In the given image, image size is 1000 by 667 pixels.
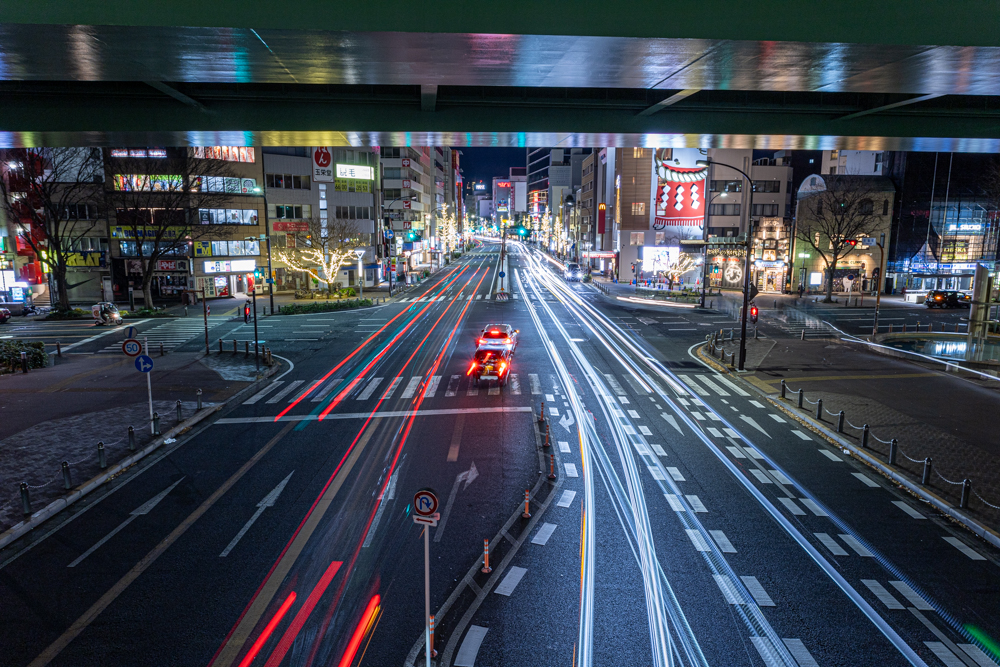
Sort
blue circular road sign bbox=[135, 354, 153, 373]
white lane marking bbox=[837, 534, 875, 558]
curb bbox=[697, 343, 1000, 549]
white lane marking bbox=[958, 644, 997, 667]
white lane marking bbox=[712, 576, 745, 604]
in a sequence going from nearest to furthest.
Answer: white lane marking bbox=[958, 644, 997, 667]
white lane marking bbox=[712, 576, 745, 604]
white lane marking bbox=[837, 534, 875, 558]
curb bbox=[697, 343, 1000, 549]
blue circular road sign bbox=[135, 354, 153, 373]

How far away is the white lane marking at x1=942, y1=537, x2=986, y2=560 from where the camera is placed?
33.6 feet

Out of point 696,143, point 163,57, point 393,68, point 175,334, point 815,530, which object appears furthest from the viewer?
point 175,334

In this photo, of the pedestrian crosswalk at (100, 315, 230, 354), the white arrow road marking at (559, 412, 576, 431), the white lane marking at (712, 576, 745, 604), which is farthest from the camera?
the pedestrian crosswalk at (100, 315, 230, 354)

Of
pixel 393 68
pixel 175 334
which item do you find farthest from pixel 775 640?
pixel 175 334

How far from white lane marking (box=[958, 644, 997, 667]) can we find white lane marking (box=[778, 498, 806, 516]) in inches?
158

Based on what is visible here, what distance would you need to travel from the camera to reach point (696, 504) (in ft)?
40.7

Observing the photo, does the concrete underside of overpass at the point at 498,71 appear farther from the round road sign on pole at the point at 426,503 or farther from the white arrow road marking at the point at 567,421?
the white arrow road marking at the point at 567,421

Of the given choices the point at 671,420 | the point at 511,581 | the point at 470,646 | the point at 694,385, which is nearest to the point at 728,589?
the point at 511,581

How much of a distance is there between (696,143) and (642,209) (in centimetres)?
5543

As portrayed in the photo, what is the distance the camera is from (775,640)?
8078 millimetres

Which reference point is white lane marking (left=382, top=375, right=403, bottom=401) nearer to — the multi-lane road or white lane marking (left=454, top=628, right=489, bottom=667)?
the multi-lane road

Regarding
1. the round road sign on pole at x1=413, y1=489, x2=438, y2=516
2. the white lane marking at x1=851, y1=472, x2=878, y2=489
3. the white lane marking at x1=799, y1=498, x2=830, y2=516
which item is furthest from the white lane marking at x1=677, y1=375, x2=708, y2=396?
the round road sign on pole at x1=413, y1=489, x2=438, y2=516

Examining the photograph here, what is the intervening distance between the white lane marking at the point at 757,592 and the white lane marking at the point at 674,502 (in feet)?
8.57

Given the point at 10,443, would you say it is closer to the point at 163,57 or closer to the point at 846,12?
the point at 163,57
